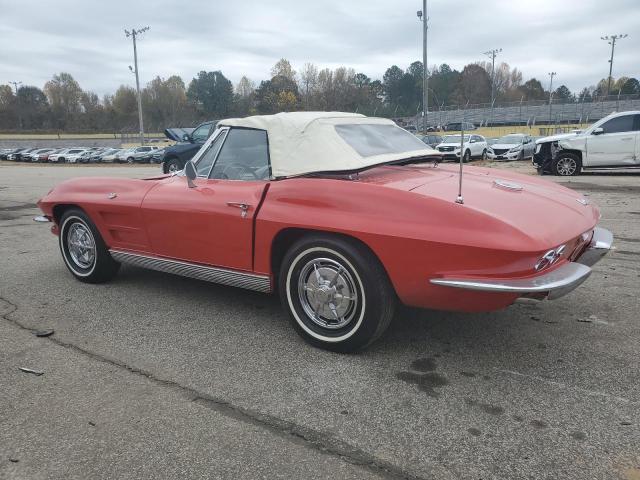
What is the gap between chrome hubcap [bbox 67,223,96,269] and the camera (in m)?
4.66

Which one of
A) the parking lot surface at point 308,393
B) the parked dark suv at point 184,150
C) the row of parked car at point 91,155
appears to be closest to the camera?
the parking lot surface at point 308,393

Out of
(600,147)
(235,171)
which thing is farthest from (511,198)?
(600,147)

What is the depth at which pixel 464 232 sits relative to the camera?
2650 mm

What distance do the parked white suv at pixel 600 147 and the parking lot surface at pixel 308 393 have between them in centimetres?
1065

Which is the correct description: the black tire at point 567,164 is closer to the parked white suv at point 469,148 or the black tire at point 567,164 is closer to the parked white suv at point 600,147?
the parked white suv at point 600,147

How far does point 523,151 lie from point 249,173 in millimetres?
23168

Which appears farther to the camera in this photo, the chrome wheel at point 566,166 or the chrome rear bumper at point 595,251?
the chrome wheel at point 566,166

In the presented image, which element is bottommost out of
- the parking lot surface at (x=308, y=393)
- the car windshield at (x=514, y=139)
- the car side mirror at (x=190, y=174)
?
the parking lot surface at (x=308, y=393)

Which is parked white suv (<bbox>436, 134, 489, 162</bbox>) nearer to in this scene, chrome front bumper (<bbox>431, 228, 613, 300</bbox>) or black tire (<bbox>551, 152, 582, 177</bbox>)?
black tire (<bbox>551, 152, 582, 177</bbox>)

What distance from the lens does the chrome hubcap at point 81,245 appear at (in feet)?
15.3

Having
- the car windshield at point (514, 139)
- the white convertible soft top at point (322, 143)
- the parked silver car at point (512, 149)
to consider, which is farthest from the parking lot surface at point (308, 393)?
the car windshield at point (514, 139)

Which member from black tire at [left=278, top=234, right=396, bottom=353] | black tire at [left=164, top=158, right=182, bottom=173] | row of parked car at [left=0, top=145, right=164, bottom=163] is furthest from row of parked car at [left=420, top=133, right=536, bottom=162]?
row of parked car at [left=0, top=145, right=164, bottom=163]

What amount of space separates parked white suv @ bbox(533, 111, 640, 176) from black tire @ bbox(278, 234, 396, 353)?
42.1ft

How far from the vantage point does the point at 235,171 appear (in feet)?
12.4
